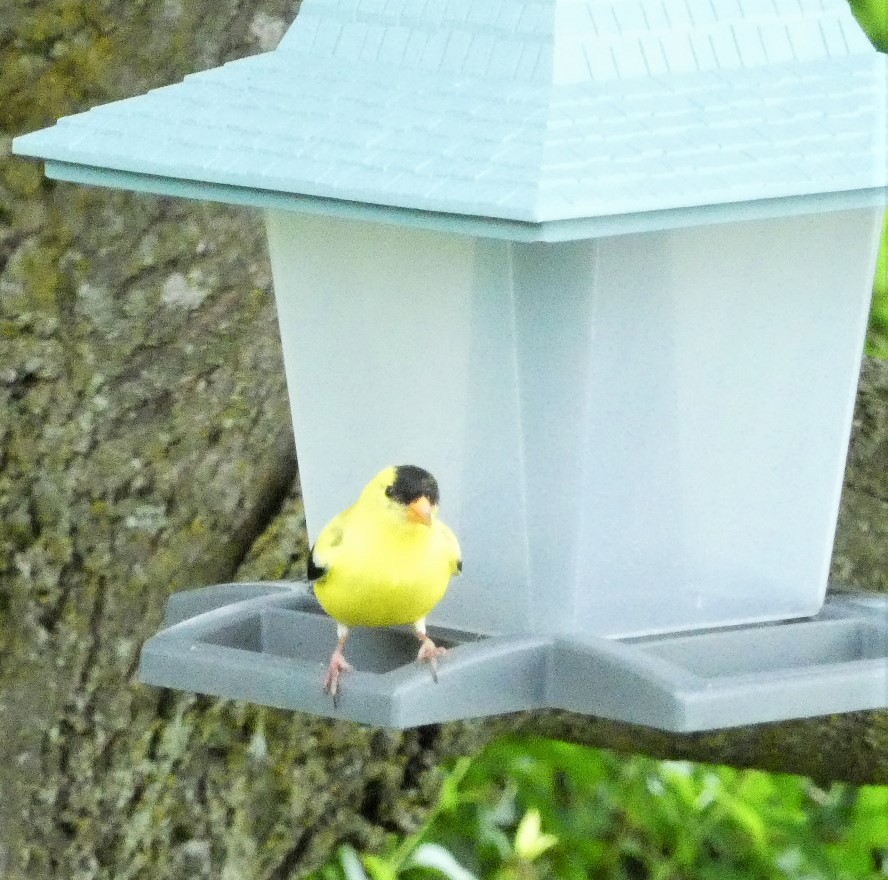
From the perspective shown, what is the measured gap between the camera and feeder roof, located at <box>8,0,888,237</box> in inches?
51.4

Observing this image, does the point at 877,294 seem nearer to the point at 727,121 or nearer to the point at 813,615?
the point at 813,615

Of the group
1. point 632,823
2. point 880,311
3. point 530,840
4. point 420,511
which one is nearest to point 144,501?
point 420,511

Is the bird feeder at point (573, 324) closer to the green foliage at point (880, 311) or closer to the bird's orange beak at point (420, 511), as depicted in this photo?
the bird's orange beak at point (420, 511)

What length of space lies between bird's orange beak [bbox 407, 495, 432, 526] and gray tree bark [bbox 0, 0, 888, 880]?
0.87 metres

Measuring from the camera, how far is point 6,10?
7.06 ft

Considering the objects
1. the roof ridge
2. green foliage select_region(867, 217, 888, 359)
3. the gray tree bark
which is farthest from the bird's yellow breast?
green foliage select_region(867, 217, 888, 359)

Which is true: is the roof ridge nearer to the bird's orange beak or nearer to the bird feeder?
the bird feeder

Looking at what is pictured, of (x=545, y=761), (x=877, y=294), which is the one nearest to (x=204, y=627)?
(x=545, y=761)

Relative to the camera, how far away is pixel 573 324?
58.6 inches

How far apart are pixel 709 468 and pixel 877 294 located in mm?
1583

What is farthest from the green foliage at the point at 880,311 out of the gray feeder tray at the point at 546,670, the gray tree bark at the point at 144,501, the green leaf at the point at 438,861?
the green leaf at the point at 438,861

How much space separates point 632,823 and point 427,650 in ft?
6.04

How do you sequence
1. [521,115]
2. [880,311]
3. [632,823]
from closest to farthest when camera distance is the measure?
1. [521,115]
2. [880,311]
3. [632,823]

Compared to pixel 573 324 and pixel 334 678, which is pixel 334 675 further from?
pixel 573 324
